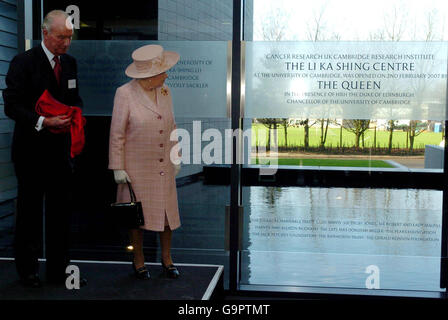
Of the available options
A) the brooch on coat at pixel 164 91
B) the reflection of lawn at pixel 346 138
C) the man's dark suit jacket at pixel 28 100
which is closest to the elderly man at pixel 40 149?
the man's dark suit jacket at pixel 28 100

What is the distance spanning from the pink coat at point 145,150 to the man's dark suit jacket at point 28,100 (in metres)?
0.40

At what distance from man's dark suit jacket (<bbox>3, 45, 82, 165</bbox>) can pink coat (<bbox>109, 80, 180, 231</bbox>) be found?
401 mm

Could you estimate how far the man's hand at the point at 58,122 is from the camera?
349 centimetres

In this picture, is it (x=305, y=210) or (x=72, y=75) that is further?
(x=305, y=210)

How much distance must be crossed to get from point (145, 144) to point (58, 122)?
58 cm

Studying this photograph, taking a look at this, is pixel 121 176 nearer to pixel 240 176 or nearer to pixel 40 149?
pixel 40 149

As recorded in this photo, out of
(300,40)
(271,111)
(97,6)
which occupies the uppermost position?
(97,6)

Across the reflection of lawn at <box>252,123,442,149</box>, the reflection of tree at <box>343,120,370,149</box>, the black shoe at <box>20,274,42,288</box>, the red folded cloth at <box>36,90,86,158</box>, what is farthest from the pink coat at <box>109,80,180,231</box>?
the reflection of tree at <box>343,120,370,149</box>

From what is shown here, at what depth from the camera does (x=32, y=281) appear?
142 inches

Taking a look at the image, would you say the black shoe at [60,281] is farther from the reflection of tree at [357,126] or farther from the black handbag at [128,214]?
the reflection of tree at [357,126]
